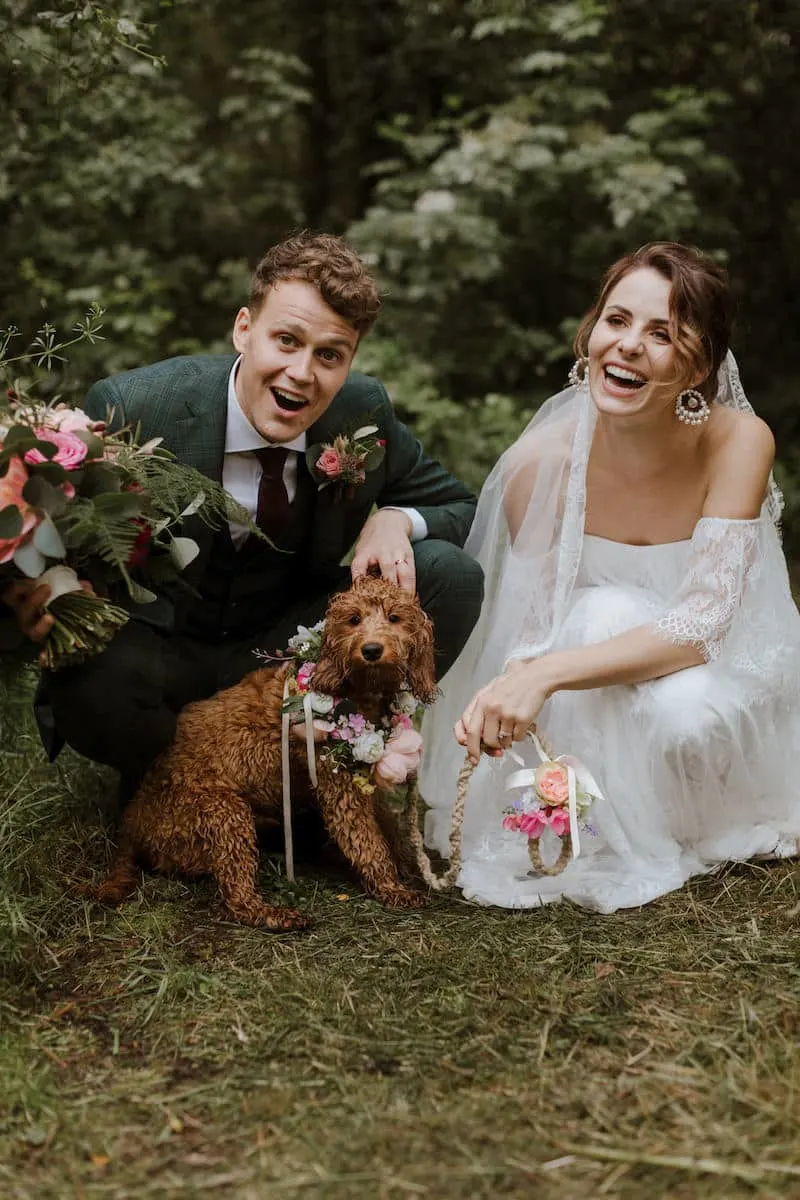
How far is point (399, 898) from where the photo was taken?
3.00 metres

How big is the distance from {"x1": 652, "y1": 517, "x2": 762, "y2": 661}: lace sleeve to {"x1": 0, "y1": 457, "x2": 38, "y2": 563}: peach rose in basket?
1.64 meters

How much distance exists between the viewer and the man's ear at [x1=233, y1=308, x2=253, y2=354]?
3240 millimetres

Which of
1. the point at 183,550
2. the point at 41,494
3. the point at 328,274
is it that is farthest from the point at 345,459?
the point at 41,494

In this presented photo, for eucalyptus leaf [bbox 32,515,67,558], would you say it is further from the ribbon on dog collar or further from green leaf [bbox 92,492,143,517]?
the ribbon on dog collar

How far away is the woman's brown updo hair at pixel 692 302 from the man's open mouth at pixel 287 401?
900 millimetres

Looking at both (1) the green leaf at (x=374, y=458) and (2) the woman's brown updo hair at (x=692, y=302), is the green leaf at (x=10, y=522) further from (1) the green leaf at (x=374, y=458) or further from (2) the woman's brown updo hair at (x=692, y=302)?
(2) the woman's brown updo hair at (x=692, y=302)

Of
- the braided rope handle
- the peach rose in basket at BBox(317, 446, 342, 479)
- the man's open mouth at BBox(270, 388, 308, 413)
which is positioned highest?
the man's open mouth at BBox(270, 388, 308, 413)

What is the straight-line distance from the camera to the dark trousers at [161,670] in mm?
2885

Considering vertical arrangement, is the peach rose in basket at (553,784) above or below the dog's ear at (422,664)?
below

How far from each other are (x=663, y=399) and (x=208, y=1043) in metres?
2.04

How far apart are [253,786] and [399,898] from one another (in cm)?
48

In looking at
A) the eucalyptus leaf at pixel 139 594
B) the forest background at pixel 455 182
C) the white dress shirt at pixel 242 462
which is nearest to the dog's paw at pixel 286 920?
the eucalyptus leaf at pixel 139 594

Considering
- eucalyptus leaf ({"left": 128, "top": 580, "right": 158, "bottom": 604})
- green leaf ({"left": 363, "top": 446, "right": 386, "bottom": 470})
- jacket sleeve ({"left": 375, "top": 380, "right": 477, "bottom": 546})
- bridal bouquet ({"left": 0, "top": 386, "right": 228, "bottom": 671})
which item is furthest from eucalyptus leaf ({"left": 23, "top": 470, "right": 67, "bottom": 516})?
jacket sleeve ({"left": 375, "top": 380, "right": 477, "bottom": 546})

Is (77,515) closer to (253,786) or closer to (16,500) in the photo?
(16,500)
